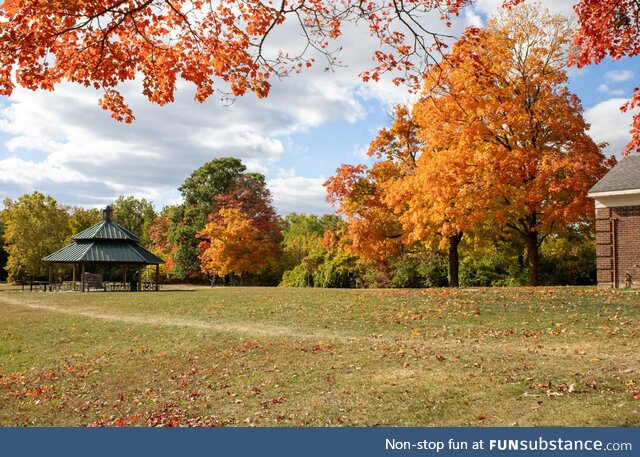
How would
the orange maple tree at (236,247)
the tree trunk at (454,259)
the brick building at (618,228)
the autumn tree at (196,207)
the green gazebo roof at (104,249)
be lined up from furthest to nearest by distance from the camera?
1. the autumn tree at (196,207)
2. the orange maple tree at (236,247)
3. the green gazebo roof at (104,249)
4. the tree trunk at (454,259)
5. the brick building at (618,228)

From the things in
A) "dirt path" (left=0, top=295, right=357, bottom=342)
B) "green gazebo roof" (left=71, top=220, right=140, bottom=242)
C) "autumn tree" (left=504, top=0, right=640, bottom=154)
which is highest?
"autumn tree" (left=504, top=0, right=640, bottom=154)

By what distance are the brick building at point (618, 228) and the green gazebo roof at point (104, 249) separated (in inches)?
1053

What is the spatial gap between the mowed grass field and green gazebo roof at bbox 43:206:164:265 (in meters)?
17.2

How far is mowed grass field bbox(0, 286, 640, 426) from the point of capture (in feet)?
23.4

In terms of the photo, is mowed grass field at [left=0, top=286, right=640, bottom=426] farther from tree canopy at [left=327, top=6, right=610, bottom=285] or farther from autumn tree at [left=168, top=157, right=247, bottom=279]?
autumn tree at [left=168, top=157, right=247, bottom=279]

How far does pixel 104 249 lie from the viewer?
36.3m

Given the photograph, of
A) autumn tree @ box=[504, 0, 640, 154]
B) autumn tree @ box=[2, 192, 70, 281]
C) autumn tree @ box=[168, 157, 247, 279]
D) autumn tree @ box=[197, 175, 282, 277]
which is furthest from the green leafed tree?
autumn tree @ box=[504, 0, 640, 154]

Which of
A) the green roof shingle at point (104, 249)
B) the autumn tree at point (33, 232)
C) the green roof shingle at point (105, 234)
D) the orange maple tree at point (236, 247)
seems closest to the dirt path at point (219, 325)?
the green roof shingle at point (104, 249)

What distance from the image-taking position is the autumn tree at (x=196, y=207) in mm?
49031

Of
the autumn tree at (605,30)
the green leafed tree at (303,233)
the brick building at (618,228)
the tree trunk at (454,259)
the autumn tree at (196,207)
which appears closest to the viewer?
the autumn tree at (605,30)

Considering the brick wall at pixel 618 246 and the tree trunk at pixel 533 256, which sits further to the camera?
the tree trunk at pixel 533 256

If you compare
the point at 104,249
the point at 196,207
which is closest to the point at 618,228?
the point at 104,249

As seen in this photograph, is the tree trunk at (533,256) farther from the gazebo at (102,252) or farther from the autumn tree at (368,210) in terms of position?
the gazebo at (102,252)

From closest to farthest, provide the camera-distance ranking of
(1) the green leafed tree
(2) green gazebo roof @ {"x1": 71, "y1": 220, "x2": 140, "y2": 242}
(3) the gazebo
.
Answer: (3) the gazebo, (2) green gazebo roof @ {"x1": 71, "y1": 220, "x2": 140, "y2": 242}, (1) the green leafed tree
